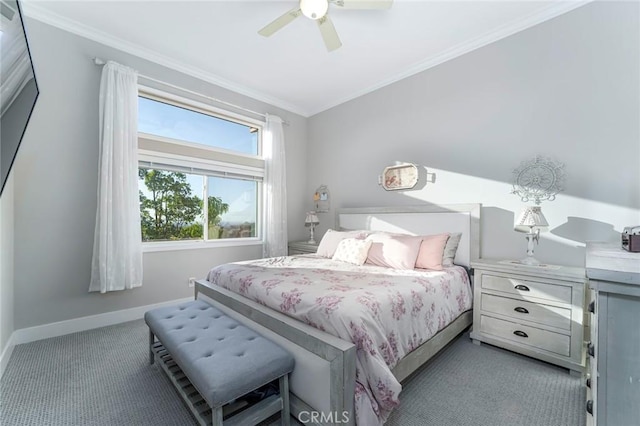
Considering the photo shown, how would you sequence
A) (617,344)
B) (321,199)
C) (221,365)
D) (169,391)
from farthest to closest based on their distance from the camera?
1. (321,199)
2. (169,391)
3. (221,365)
4. (617,344)

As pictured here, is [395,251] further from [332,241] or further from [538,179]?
[538,179]

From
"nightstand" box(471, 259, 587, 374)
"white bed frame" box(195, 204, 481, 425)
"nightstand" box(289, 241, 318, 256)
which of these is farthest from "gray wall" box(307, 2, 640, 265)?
"nightstand" box(289, 241, 318, 256)

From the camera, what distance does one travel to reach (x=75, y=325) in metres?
2.69

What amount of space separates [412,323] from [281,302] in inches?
34.9

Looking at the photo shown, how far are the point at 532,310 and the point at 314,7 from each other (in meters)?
2.95

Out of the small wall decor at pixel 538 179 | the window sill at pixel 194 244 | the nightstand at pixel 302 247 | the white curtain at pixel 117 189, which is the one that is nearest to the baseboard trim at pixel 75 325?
the white curtain at pixel 117 189

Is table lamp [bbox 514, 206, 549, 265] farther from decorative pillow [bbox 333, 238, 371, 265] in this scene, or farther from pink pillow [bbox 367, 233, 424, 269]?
decorative pillow [bbox 333, 238, 371, 265]

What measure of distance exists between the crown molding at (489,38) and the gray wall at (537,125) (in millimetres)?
53

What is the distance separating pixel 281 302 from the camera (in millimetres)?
1774

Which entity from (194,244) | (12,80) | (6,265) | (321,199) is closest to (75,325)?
(6,265)

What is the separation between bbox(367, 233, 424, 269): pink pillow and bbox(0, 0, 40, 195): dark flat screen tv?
8.69 ft

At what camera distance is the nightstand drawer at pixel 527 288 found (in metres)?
2.05

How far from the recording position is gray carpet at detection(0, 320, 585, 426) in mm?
1566

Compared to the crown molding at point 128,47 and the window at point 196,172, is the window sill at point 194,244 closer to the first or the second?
the window at point 196,172
